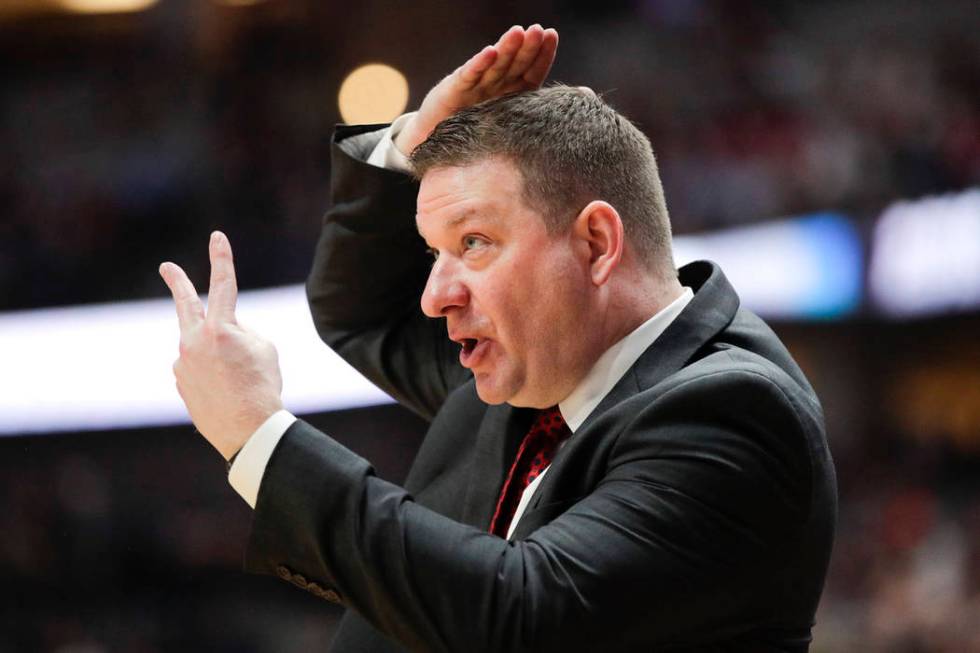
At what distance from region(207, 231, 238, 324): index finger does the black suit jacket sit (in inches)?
7.3

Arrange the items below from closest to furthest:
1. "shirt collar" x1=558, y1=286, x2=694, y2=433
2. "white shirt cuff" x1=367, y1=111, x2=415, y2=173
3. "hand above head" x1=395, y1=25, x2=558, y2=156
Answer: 1. "shirt collar" x1=558, y1=286, x2=694, y2=433
2. "hand above head" x1=395, y1=25, x2=558, y2=156
3. "white shirt cuff" x1=367, y1=111, x2=415, y2=173

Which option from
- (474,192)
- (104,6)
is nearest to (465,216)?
(474,192)

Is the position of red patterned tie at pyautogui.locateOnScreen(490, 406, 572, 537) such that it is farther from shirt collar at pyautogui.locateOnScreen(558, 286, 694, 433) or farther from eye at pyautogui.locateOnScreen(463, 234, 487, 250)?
eye at pyautogui.locateOnScreen(463, 234, 487, 250)

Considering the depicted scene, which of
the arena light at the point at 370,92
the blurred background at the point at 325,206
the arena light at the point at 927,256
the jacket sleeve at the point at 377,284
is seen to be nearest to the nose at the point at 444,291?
the jacket sleeve at the point at 377,284

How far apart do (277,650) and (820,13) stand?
14.0 feet

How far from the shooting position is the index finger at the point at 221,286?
1712 millimetres

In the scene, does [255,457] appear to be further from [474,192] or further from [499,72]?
[499,72]

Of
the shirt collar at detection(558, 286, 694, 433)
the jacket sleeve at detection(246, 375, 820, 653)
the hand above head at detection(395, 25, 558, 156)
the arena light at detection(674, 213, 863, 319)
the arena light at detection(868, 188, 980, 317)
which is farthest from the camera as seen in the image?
the arena light at detection(674, 213, 863, 319)

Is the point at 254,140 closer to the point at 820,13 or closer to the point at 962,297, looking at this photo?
the point at 820,13

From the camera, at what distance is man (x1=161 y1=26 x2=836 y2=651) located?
1594 millimetres

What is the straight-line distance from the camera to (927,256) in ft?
20.1

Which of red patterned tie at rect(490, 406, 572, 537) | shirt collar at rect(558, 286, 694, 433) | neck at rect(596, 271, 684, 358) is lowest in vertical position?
red patterned tie at rect(490, 406, 572, 537)

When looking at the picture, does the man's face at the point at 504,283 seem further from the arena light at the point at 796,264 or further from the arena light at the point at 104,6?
the arena light at the point at 104,6

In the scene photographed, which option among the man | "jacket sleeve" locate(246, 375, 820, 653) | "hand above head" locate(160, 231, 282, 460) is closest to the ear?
the man
